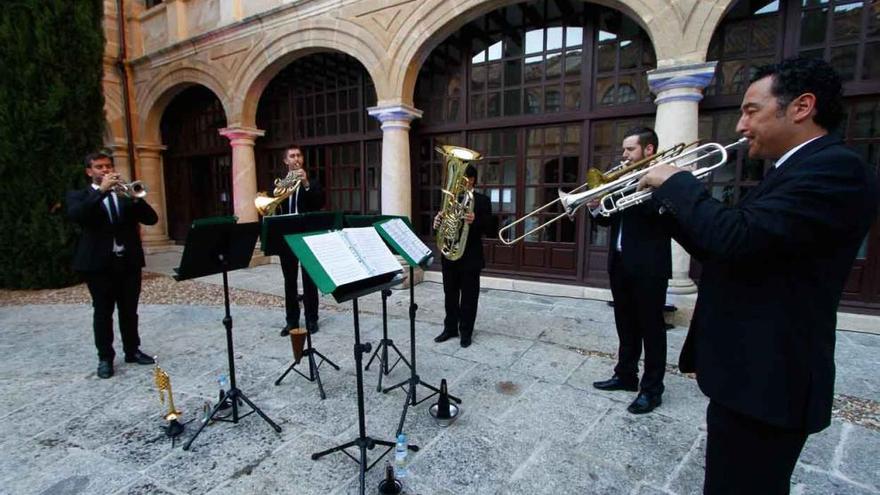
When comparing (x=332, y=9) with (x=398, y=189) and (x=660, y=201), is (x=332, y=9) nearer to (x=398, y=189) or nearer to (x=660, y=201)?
(x=398, y=189)

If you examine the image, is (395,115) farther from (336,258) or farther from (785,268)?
(785,268)

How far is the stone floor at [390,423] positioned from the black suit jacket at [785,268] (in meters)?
1.40

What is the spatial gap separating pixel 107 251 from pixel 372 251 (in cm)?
321

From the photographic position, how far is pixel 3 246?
26.3ft

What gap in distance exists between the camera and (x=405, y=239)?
340 centimetres

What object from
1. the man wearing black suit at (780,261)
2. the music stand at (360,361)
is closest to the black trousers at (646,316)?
the man wearing black suit at (780,261)

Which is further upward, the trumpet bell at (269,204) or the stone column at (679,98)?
the stone column at (679,98)

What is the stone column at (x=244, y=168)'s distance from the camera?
31.0 ft

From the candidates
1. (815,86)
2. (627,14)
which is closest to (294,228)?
(815,86)

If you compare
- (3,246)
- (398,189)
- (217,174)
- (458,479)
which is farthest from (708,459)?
(217,174)

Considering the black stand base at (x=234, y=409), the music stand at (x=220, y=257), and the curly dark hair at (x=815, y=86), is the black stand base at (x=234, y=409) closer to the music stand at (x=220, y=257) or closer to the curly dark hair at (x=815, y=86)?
the music stand at (x=220, y=257)

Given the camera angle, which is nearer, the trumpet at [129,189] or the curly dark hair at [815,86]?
the curly dark hair at [815,86]

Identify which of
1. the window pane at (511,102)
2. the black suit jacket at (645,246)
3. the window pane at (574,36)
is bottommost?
the black suit jacket at (645,246)

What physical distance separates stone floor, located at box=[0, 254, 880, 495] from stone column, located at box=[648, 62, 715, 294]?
94.6 inches
